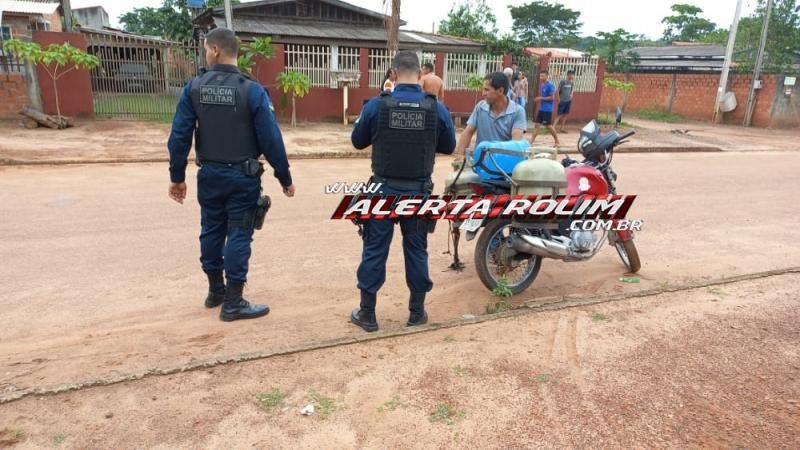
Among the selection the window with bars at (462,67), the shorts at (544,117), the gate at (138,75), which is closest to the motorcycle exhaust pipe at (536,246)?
the shorts at (544,117)

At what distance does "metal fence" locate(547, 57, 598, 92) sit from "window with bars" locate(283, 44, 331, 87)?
743 centimetres

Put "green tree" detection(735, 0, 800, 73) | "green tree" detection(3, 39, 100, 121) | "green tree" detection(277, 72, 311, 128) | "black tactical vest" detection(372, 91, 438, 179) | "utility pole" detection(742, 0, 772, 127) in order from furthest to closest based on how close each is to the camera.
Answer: "green tree" detection(735, 0, 800, 73)
"utility pole" detection(742, 0, 772, 127)
"green tree" detection(277, 72, 311, 128)
"green tree" detection(3, 39, 100, 121)
"black tactical vest" detection(372, 91, 438, 179)

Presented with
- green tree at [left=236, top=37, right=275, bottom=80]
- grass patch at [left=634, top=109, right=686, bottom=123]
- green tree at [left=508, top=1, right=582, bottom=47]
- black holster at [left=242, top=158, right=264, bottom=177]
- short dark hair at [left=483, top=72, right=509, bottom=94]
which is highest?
green tree at [left=508, top=1, right=582, bottom=47]

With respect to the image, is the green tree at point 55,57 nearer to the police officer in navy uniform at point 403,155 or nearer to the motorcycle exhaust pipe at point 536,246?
the police officer in navy uniform at point 403,155

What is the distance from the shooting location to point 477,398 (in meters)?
2.80

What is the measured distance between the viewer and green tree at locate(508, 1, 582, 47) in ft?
168

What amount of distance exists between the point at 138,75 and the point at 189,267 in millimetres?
11718

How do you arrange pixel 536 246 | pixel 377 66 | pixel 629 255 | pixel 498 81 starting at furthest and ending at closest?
pixel 377 66 → pixel 629 255 → pixel 498 81 → pixel 536 246

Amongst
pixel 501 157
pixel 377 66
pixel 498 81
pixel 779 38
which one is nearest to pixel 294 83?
pixel 377 66

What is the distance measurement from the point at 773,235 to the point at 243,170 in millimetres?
6043

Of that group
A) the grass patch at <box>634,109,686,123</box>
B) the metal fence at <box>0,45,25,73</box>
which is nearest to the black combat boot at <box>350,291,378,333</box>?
the metal fence at <box>0,45,25,73</box>

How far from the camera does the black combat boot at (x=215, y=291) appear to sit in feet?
13.4

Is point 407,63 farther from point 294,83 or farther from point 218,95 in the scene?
point 294,83

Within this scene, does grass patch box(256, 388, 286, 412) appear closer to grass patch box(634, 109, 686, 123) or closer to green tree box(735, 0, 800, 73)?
grass patch box(634, 109, 686, 123)
